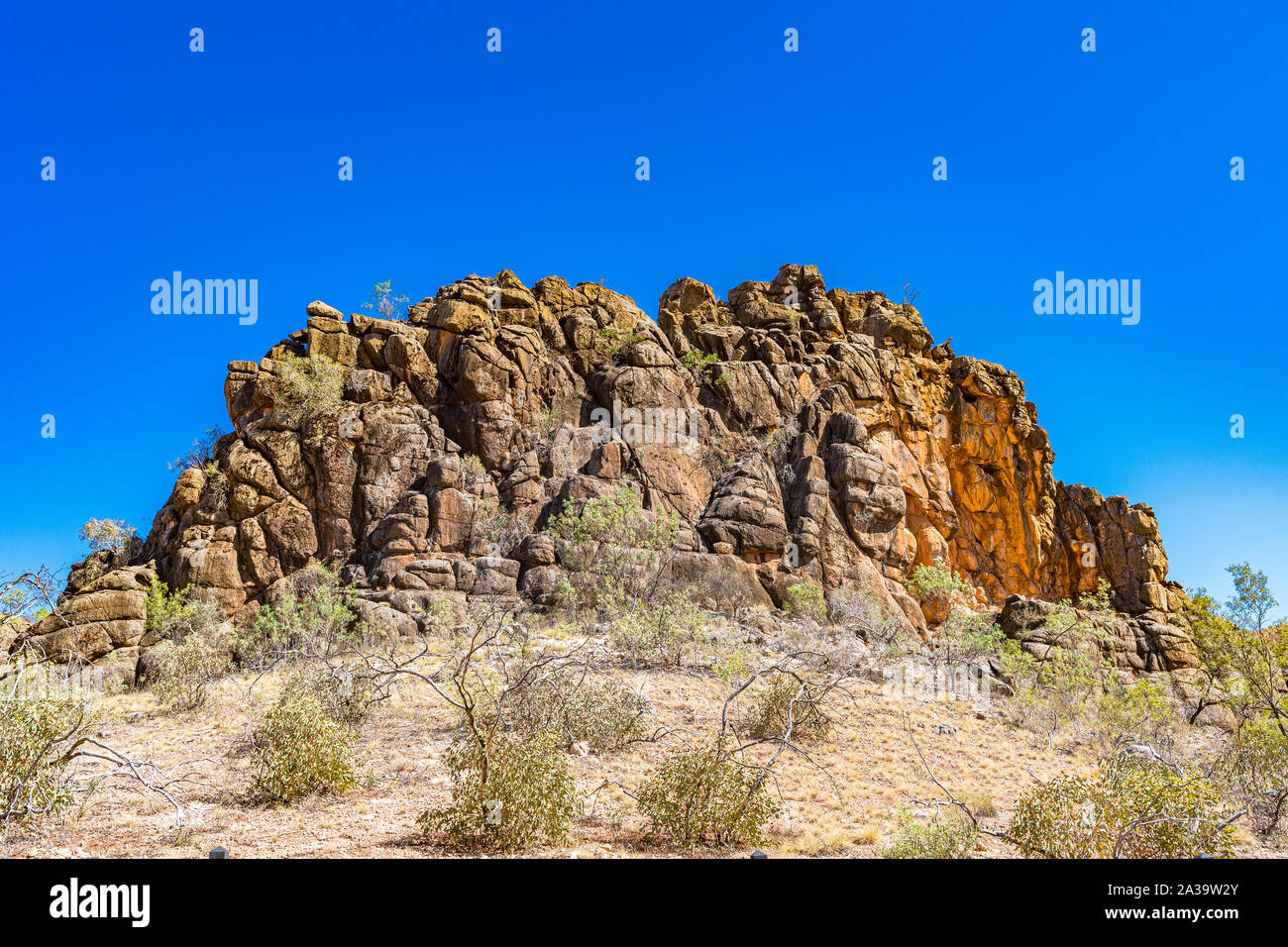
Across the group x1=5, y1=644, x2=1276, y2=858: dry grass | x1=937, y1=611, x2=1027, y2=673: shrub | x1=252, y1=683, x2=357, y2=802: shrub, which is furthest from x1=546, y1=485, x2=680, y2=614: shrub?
x1=252, y1=683, x2=357, y2=802: shrub

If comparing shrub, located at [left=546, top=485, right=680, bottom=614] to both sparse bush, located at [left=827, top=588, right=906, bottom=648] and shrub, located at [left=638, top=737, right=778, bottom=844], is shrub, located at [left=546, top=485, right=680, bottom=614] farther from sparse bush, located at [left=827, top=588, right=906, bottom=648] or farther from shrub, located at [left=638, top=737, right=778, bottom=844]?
shrub, located at [left=638, top=737, right=778, bottom=844]

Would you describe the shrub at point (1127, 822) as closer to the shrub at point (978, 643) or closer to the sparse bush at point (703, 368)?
the shrub at point (978, 643)

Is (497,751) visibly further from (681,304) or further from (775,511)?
(681,304)

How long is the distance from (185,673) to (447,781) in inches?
493

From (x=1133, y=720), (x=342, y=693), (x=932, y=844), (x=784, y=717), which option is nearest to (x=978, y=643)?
(x=1133, y=720)

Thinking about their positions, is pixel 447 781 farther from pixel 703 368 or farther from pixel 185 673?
pixel 703 368

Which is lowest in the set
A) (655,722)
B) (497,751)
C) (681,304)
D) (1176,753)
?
(1176,753)

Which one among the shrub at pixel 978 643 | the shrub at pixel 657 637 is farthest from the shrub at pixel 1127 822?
the shrub at pixel 978 643

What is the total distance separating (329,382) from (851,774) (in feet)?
103

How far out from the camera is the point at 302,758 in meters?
10.3

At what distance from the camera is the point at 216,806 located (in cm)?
1005
